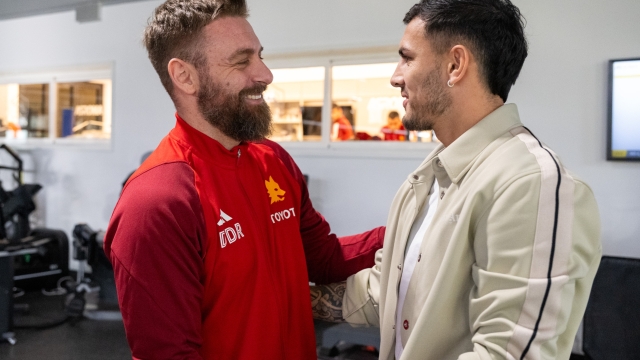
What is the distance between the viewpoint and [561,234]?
922 millimetres

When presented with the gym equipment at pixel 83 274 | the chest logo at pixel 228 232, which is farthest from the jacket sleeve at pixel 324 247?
the gym equipment at pixel 83 274

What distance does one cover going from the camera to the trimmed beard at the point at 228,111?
132cm

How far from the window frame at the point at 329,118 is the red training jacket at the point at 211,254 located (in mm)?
2930

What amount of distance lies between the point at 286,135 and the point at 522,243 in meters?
4.07

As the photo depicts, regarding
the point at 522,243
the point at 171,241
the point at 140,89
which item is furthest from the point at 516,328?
the point at 140,89

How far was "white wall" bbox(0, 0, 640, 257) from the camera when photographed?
143 inches

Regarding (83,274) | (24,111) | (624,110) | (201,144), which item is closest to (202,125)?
(201,144)

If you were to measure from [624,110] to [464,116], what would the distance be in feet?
9.62

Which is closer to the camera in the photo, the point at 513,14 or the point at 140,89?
the point at 513,14

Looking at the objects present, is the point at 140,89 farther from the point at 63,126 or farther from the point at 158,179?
the point at 158,179

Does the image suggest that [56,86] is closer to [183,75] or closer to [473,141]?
[183,75]

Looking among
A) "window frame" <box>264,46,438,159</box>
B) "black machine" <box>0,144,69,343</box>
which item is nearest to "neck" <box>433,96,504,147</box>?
"window frame" <box>264,46,438,159</box>

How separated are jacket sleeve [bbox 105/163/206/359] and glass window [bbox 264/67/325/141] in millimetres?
3700

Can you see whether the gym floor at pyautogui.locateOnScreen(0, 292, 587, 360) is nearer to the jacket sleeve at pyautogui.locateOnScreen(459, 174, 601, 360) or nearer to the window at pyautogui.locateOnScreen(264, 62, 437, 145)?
the window at pyautogui.locateOnScreen(264, 62, 437, 145)
